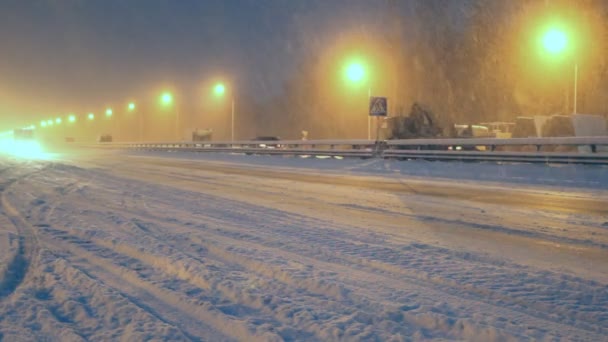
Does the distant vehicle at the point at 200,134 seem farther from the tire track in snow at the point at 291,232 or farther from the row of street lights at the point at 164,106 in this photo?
the tire track in snow at the point at 291,232

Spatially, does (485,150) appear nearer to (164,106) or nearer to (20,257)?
(20,257)

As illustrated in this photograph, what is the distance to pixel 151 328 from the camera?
3.92 metres

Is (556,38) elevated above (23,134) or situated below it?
above

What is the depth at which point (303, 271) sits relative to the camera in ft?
17.8

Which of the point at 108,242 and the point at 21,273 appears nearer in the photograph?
the point at 21,273

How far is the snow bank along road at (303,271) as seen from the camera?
400 cm

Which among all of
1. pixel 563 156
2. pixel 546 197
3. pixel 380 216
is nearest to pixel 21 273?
pixel 380 216

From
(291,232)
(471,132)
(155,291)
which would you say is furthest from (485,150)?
(155,291)

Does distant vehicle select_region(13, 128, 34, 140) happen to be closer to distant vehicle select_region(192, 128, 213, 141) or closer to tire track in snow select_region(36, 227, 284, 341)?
distant vehicle select_region(192, 128, 213, 141)

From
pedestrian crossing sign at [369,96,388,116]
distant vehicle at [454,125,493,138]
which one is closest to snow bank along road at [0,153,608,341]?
pedestrian crossing sign at [369,96,388,116]

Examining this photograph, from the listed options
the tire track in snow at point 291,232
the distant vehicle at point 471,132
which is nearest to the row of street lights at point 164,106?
the distant vehicle at point 471,132

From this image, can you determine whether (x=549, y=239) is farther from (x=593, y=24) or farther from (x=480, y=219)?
(x=593, y=24)

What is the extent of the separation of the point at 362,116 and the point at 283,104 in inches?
870

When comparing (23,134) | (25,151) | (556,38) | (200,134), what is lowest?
(25,151)
